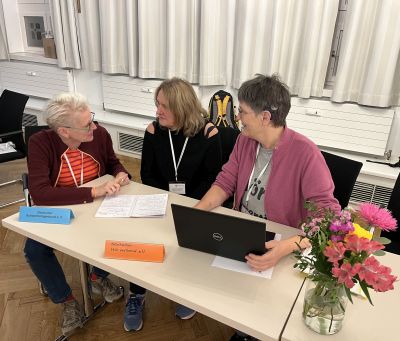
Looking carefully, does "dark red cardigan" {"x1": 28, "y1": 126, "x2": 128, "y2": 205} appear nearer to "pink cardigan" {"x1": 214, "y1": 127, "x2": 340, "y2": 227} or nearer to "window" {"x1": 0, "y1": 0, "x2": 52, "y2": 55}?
"pink cardigan" {"x1": 214, "y1": 127, "x2": 340, "y2": 227}

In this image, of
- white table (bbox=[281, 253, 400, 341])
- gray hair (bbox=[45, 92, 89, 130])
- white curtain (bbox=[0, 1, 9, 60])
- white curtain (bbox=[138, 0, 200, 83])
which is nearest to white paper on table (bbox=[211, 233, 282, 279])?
white table (bbox=[281, 253, 400, 341])

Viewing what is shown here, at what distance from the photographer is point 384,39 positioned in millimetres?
2742

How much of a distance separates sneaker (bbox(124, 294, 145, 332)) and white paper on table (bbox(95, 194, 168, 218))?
0.58m

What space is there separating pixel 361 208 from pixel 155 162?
4.72ft

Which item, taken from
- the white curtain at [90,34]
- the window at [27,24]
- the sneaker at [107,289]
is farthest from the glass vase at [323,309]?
the window at [27,24]

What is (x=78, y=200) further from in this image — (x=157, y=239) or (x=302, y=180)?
(x=302, y=180)

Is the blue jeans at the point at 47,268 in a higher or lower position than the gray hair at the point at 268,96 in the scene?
lower

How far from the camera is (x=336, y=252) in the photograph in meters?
0.82

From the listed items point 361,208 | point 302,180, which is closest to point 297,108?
point 302,180

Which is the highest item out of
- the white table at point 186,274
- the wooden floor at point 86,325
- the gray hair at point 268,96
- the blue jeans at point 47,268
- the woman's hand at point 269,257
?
the gray hair at point 268,96

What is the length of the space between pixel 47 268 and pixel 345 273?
143 centimetres

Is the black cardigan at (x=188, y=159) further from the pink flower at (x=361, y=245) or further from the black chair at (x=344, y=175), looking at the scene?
the pink flower at (x=361, y=245)

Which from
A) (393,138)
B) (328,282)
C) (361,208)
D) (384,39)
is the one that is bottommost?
(393,138)

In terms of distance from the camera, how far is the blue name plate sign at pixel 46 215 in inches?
59.2
